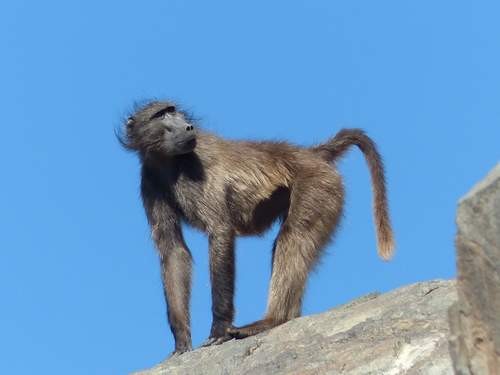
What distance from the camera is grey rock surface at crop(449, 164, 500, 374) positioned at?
4.50 meters

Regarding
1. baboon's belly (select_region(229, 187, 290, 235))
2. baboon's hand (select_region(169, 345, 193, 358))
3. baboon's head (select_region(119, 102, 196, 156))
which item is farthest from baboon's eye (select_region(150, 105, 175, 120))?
baboon's hand (select_region(169, 345, 193, 358))

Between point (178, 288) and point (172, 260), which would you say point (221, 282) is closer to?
point (178, 288)

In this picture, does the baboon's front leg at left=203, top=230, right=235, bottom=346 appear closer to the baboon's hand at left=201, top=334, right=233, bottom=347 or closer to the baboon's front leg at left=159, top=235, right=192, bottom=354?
the baboon's hand at left=201, top=334, right=233, bottom=347

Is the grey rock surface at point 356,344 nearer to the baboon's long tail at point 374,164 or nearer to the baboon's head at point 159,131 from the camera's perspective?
the baboon's long tail at point 374,164

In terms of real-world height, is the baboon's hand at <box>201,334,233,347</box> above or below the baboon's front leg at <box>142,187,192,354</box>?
below

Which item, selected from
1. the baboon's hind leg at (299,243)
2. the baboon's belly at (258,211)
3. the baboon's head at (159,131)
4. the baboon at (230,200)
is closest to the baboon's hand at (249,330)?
the baboon's hind leg at (299,243)

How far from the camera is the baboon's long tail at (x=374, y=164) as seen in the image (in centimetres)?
1139

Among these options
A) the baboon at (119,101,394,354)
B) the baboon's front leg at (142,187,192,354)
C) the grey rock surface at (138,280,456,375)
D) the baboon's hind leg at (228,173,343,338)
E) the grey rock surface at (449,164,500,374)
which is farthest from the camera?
the baboon's front leg at (142,187,192,354)

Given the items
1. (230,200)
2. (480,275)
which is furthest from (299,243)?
(480,275)

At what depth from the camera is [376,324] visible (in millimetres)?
8758

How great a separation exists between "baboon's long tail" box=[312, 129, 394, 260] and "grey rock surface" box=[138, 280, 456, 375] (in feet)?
5.12

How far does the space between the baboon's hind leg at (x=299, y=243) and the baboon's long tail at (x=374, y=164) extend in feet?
1.74

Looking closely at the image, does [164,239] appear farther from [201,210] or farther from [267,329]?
[267,329]

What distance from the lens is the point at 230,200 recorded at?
37.0 ft
